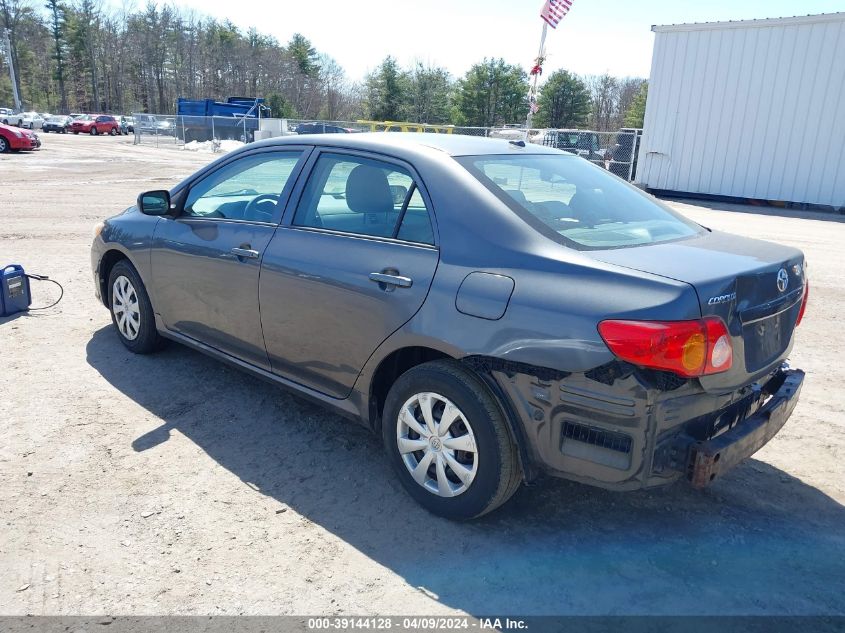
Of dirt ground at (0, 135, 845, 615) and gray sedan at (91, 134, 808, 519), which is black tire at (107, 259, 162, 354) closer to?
dirt ground at (0, 135, 845, 615)

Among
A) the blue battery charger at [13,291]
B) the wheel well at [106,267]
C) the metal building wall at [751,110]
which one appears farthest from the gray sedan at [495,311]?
the metal building wall at [751,110]

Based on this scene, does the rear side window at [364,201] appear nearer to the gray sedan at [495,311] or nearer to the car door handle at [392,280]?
the gray sedan at [495,311]

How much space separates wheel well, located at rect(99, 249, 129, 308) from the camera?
512cm

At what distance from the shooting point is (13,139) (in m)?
27.8

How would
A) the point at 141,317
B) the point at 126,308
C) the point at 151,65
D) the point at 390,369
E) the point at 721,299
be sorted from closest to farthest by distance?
the point at 721,299, the point at 390,369, the point at 141,317, the point at 126,308, the point at 151,65

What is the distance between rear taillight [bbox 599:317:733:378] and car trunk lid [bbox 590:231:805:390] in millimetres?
75

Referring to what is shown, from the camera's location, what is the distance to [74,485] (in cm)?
334

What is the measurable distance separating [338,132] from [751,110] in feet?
43.3

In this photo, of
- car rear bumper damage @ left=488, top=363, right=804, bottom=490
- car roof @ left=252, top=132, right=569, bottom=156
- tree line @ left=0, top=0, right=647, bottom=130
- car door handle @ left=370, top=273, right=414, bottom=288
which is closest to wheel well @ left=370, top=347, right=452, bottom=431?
car door handle @ left=370, top=273, right=414, bottom=288

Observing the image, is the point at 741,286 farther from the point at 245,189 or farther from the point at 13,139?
the point at 13,139

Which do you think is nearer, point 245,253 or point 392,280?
point 392,280

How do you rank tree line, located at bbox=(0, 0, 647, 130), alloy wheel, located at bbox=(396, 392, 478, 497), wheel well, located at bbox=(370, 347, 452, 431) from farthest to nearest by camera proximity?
tree line, located at bbox=(0, 0, 647, 130)
wheel well, located at bbox=(370, 347, 452, 431)
alloy wheel, located at bbox=(396, 392, 478, 497)

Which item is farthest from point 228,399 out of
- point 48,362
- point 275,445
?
point 48,362

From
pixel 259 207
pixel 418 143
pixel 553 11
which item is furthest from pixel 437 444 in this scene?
pixel 553 11
